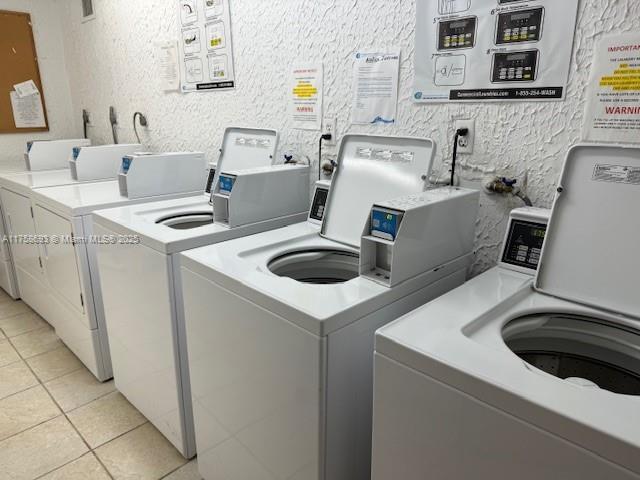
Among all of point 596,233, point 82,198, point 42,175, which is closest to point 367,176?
point 596,233

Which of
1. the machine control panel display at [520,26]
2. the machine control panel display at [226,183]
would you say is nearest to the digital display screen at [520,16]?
the machine control panel display at [520,26]

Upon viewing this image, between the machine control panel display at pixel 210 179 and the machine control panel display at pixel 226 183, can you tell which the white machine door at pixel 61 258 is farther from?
the machine control panel display at pixel 226 183

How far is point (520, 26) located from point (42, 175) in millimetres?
3062

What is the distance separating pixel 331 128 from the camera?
2047 mm

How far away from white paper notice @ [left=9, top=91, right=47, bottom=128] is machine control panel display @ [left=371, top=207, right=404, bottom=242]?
13.1ft

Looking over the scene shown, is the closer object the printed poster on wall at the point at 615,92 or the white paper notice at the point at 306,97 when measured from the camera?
the printed poster on wall at the point at 615,92

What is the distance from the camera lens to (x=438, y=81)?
5.33 feet

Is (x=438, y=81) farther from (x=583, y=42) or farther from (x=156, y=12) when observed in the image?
(x=156, y=12)

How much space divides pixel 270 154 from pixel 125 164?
2.70ft

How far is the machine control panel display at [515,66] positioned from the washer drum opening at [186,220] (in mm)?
1383

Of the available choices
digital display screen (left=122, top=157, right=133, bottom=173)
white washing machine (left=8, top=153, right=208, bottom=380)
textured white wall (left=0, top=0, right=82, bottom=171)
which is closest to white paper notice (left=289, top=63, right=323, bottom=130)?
white washing machine (left=8, top=153, right=208, bottom=380)

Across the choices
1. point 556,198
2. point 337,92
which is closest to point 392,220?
point 556,198

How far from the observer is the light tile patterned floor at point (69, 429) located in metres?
1.87

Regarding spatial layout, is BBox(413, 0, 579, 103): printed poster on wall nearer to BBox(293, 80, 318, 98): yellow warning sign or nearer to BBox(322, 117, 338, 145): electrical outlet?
BBox(322, 117, 338, 145): electrical outlet
